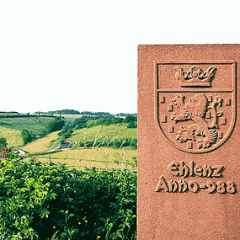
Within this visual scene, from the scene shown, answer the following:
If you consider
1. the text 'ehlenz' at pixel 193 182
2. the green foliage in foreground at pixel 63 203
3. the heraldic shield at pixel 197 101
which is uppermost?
the heraldic shield at pixel 197 101

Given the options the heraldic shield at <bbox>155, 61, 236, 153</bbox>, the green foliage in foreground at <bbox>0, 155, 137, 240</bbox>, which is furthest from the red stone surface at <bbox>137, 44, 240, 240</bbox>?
the green foliage in foreground at <bbox>0, 155, 137, 240</bbox>

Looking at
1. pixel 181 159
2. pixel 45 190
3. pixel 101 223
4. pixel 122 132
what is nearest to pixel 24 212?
pixel 45 190

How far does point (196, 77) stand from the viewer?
3268mm

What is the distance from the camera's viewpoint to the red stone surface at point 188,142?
A: 3264 millimetres

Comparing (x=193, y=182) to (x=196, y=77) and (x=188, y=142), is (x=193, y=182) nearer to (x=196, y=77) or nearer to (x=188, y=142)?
(x=188, y=142)

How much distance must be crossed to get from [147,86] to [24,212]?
219cm

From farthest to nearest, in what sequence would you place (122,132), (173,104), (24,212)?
(122,132) < (173,104) < (24,212)

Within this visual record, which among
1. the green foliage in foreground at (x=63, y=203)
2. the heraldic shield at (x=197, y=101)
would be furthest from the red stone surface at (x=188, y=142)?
the green foliage in foreground at (x=63, y=203)

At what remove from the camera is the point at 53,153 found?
228 inches

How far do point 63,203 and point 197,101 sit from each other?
2.32m

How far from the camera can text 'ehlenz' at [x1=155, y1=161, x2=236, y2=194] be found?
3.29 m

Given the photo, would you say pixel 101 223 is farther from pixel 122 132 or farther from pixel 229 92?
pixel 122 132

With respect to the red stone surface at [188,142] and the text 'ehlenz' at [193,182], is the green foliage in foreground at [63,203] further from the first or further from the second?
the text 'ehlenz' at [193,182]

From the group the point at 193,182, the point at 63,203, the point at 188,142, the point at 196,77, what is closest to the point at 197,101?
the point at 196,77
